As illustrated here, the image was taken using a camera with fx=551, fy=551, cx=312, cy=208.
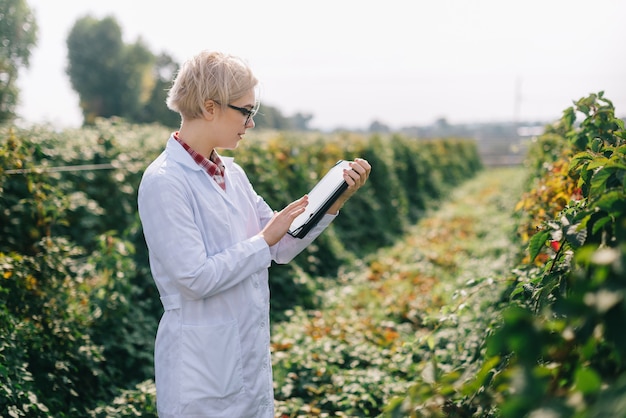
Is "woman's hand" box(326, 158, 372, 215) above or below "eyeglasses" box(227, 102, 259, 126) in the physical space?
below

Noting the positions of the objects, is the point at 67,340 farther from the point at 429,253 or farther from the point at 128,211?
the point at 429,253

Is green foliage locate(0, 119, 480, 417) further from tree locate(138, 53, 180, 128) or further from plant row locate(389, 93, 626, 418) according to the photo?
tree locate(138, 53, 180, 128)

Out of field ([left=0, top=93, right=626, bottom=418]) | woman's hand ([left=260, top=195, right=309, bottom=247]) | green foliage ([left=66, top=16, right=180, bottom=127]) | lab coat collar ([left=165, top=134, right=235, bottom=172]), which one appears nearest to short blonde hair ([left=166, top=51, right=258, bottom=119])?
lab coat collar ([left=165, top=134, right=235, bottom=172])

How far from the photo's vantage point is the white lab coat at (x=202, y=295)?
183cm

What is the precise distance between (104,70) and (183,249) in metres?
52.6

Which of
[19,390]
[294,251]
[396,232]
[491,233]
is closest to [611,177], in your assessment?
[294,251]

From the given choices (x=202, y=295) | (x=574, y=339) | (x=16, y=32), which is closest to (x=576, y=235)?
(x=574, y=339)

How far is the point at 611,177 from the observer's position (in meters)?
1.37

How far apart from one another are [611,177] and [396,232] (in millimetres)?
8936

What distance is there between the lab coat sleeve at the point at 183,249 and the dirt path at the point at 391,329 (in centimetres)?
72

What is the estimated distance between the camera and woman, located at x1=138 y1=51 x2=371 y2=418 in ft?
6.04

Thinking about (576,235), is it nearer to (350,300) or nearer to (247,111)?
(247,111)

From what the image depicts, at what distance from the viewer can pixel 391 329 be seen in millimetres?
5039

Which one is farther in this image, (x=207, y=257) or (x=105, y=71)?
(x=105, y=71)
